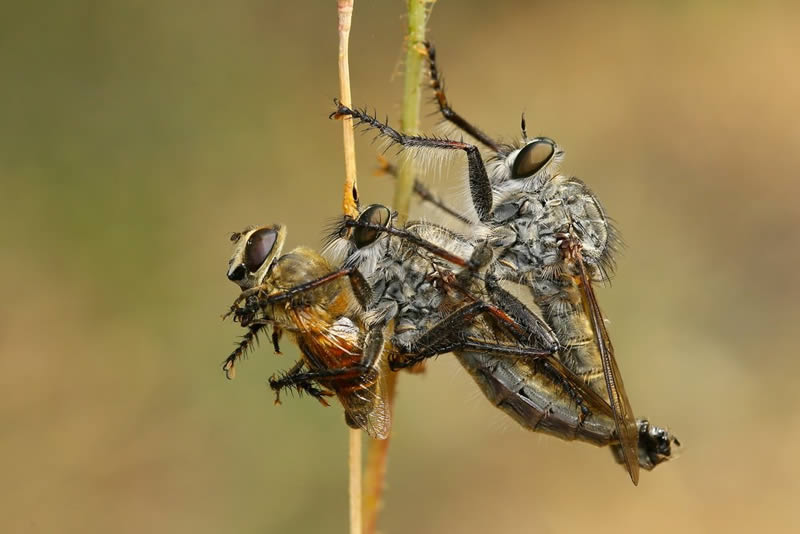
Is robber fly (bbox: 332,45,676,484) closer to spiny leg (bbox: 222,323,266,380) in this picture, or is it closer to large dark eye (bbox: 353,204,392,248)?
large dark eye (bbox: 353,204,392,248)

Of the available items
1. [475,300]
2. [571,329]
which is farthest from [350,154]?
[571,329]

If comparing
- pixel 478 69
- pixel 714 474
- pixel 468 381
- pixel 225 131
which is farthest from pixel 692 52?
pixel 468 381

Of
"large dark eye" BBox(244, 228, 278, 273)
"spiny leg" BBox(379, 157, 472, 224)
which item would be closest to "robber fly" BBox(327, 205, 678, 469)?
"large dark eye" BBox(244, 228, 278, 273)

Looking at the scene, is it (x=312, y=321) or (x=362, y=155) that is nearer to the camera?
(x=312, y=321)

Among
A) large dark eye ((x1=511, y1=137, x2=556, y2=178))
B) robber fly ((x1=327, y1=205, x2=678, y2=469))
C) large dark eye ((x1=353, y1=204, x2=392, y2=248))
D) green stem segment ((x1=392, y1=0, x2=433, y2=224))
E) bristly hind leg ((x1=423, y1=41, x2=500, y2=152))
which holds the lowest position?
robber fly ((x1=327, y1=205, x2=678, y2=469))

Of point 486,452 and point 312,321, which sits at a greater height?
point 486,452

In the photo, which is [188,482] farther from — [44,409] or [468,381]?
[468,381]

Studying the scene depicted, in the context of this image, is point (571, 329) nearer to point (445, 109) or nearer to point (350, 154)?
point (445, 109)
